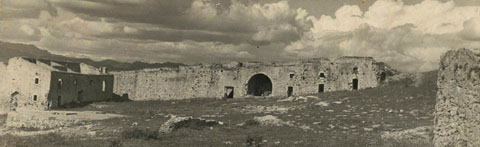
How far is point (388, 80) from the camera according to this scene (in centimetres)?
3219

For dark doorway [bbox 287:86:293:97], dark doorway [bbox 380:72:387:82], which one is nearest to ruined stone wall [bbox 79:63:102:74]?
dark doorway [bbox 287:86:293:97]

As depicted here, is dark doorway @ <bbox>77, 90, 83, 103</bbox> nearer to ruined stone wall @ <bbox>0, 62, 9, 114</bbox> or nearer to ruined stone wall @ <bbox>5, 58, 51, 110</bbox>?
ruined stone wall @ <bbox>5, 58, 51, 110</bbox>

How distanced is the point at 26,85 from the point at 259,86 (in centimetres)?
2050

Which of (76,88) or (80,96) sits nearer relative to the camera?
(76,88)

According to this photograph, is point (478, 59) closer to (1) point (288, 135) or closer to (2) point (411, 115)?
(1) point (288, 135)

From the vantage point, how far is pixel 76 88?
3594 cm

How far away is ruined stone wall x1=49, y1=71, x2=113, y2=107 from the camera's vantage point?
33281mm

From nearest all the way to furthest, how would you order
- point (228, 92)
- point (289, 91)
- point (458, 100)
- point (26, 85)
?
point (458, 100) → point (26, 85) → point (289, 91) → point (228, 92)

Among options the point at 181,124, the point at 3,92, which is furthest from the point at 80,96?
the point at 181,124

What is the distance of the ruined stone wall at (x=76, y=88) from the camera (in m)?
33.3

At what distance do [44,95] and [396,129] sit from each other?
2719cm

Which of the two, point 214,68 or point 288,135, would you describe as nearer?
point 288,135

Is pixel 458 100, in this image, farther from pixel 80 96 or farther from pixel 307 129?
pixel 80 96

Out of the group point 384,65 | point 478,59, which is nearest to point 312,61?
point 384,65
